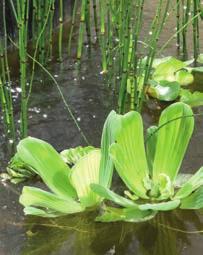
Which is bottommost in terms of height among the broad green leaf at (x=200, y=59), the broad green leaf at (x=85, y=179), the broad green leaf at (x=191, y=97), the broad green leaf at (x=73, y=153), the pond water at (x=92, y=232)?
the pond water at (x=92, y=232)

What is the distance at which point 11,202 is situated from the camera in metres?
1.34

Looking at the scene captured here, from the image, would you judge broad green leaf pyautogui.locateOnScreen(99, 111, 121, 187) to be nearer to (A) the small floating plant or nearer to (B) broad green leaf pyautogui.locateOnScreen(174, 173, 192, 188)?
(A) the small floating plant

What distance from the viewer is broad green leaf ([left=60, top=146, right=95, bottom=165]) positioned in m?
1.47

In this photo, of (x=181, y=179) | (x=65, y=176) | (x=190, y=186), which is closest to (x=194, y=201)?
(x=190, y=186)

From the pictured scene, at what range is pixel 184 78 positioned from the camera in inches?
76.4

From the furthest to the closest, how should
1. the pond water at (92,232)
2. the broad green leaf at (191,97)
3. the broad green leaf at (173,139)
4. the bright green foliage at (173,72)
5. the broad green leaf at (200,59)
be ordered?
the broad green leaf at (200,59) < the bright green foliage at (173,72) < the broad green leaf at (191,97) < the broad green leaf at (173,139) < the pond water at (92,232)

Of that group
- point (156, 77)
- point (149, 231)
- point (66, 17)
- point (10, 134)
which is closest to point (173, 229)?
point (149, 231)

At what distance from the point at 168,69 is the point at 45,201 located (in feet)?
2.86

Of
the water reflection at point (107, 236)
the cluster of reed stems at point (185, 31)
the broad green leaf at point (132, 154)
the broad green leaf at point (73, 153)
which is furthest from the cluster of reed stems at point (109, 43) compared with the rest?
the water reflection at point (107, 236)

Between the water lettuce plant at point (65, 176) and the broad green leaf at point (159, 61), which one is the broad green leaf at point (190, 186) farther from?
the broad green leaf at point (159, 61)

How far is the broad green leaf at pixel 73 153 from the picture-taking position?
1472 mm

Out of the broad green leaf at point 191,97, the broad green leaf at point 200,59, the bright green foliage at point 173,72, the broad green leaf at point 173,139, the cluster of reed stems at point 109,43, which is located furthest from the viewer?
the broad green leaf at point 200,59

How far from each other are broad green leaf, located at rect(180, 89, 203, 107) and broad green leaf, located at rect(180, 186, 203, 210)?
21.5 inches

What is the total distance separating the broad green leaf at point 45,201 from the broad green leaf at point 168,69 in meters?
0.80
